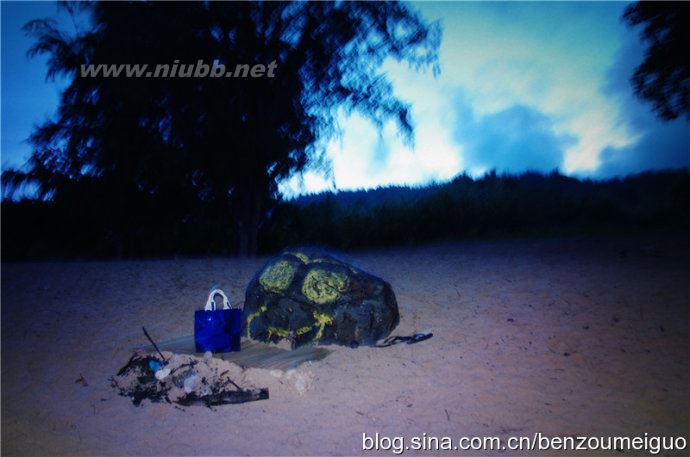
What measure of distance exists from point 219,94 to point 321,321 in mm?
6982

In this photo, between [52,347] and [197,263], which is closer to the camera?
Answer: [52,347]

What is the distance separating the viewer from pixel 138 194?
1160 centimetres

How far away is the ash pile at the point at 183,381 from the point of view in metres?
3.05

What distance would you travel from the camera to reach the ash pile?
10.0ft

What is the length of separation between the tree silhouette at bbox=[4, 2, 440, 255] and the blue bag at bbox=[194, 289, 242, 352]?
6.22m

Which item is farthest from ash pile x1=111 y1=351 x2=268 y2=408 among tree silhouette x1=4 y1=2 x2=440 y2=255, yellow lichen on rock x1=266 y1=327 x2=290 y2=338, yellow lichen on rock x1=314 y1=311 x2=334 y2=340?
tree silhouette x1=4 y1=2 x2=440 y2=255

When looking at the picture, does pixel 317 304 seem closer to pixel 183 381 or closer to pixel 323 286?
pixel 323 286

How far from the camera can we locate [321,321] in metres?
3.92

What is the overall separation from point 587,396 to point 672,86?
22.3 feet

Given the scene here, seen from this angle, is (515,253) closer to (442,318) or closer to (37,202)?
(442,318)

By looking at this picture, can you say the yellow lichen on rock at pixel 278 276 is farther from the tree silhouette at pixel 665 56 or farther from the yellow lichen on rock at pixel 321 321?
the tree silhouette at pixel 665 56

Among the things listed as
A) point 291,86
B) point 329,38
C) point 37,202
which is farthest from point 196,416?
point 37,202

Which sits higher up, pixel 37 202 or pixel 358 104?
pixel 358 104

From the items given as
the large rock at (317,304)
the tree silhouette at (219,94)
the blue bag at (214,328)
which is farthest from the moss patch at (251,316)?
the tree silhouette at (219,94)
